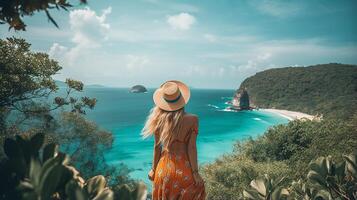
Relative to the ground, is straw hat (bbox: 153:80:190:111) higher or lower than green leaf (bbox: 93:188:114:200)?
higher

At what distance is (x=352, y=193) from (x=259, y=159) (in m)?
26.8

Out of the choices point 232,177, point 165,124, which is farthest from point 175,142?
point 232,177

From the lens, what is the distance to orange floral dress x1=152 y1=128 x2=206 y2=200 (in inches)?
165

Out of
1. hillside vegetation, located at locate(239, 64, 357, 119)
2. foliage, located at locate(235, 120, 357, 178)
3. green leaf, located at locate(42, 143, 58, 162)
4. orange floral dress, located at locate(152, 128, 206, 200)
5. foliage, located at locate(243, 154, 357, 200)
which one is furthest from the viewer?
hillside vegetation, located at locate(239, 64, 357, 119)

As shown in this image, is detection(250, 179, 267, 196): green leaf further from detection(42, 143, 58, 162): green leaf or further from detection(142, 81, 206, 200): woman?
detection(42, 143, 58, 162): green leaf

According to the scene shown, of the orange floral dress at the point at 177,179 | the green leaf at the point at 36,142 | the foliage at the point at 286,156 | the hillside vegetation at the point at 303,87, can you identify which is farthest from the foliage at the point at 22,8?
the hillside vegetation at the point at 303,87

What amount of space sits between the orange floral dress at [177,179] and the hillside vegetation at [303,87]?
3906 inches

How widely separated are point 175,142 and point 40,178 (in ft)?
10.4

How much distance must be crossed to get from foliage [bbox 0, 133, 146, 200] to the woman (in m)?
2.64

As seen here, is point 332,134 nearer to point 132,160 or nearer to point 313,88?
point 132,160

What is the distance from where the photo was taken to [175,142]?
4297 millimetres

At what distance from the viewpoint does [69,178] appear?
1471 mm

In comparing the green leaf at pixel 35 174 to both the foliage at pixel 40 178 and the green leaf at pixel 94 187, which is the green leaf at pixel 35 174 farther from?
the green leaf at pixel 94 187

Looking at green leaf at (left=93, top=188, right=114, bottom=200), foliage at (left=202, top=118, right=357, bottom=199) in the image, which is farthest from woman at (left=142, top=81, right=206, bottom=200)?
foliage at (left=202, top=118, right=357, bottom=199)
